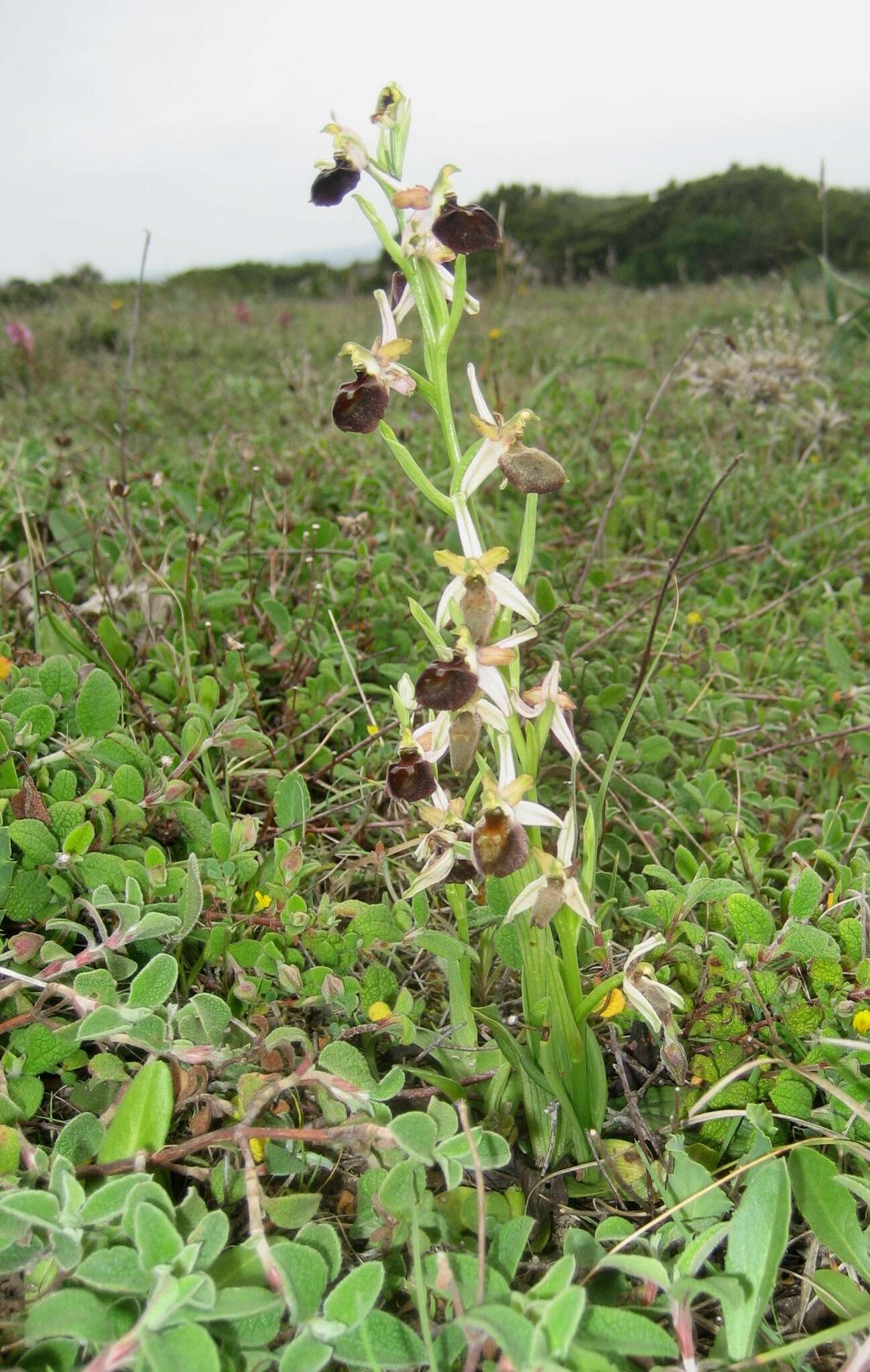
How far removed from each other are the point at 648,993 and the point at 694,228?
1567 cm

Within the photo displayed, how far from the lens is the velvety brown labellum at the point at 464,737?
3.94ft

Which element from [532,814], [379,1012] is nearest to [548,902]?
[532,814]

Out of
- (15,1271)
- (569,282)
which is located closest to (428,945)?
(15,1271)

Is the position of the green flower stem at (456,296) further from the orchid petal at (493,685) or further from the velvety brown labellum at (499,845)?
the velvety brown labellum at (499,845)

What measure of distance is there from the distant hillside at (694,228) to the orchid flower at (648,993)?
13439 mm

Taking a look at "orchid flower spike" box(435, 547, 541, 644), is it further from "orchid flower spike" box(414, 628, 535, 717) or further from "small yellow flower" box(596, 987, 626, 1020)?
"small yellow flower" box(596, 987, 626, 1020)

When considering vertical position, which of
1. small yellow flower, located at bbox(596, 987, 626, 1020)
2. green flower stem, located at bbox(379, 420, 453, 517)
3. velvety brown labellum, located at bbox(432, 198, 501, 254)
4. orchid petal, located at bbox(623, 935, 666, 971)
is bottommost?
small yellow flower, located at bbox(596, 987, 626, 1020)

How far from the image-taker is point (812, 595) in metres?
3.16

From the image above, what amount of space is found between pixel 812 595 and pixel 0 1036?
2.74 meters

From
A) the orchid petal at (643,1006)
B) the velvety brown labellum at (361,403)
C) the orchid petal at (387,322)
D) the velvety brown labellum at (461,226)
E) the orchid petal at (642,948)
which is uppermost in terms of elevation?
the velvety brown labellum at (461,226)

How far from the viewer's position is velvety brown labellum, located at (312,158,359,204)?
1287 millimetres

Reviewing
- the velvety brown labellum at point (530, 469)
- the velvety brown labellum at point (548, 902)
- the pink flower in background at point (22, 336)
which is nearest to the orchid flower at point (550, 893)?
the velvety brown labellum at point (548, 902)

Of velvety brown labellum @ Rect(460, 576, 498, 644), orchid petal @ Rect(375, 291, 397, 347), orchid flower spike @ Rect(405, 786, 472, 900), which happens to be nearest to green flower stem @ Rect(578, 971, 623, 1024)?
orchid flower spike @ Rect(405, 786, 472, 900)

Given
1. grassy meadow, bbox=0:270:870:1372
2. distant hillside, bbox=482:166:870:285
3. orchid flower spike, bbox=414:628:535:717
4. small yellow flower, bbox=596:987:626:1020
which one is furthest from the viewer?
distant hillside, bbox=482:166:870:285
